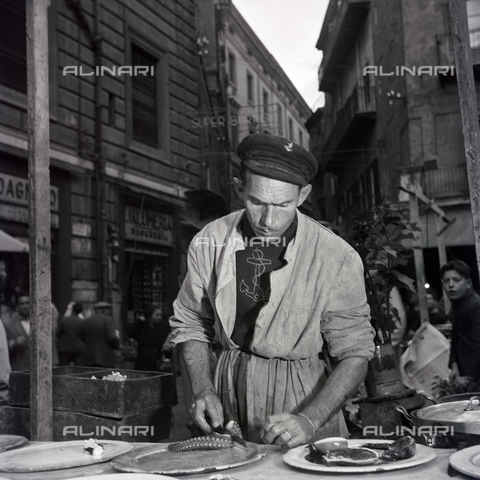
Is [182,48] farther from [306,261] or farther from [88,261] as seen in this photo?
[306,261]

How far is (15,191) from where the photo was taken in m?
3.24

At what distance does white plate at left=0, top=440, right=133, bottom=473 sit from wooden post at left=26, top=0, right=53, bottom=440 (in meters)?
0.80

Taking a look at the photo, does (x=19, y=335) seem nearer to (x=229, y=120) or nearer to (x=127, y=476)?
(x=229, y=120)

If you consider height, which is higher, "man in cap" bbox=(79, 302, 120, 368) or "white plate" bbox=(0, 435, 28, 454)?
"man in cap" bbox=(79, 302, 120, 368)

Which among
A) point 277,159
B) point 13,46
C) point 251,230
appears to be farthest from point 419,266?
point 13,46

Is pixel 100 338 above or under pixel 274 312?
under

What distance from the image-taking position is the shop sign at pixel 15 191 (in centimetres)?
319

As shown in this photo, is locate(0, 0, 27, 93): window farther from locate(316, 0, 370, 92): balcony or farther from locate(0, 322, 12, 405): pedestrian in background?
locate(316, 0, 370, 92): balcony

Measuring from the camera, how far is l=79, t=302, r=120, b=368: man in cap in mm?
3160

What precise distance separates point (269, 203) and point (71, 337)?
1653mm

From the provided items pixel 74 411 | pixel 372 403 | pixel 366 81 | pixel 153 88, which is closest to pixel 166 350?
pixel 74 411

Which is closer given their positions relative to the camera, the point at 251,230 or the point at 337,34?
the point at 251,230

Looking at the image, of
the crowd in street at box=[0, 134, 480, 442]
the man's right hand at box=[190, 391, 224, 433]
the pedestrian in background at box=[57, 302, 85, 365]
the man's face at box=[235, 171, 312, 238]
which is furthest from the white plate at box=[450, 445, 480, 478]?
the pedestrian in background at box=[57, 302, 85, 365]

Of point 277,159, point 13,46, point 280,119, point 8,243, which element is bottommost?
point 8,243
